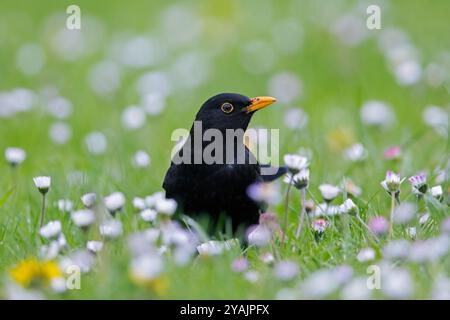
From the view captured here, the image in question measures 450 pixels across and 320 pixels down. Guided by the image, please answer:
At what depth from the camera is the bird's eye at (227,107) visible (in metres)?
4.98

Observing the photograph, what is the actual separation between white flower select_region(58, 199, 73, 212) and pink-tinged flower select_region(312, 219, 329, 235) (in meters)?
1.19

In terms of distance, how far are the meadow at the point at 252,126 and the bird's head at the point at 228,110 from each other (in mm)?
482

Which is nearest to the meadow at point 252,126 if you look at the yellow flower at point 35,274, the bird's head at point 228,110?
the yellow flower at point 35,274

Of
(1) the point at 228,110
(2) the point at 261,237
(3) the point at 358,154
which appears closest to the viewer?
(2) the point at 261,237

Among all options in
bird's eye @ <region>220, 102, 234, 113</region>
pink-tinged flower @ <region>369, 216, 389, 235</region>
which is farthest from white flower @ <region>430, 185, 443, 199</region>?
bird's eye @ <region>220, 102, 234, 113</region>

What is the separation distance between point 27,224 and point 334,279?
1.89 m

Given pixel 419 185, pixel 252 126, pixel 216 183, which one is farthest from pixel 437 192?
pixel 252 126

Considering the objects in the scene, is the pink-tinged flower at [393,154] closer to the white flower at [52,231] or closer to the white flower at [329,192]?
the white flower at [329,192]

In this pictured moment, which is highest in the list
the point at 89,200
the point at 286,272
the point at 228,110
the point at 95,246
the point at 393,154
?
the point at 228,110

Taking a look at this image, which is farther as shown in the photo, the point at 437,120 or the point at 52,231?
the point at 437,120

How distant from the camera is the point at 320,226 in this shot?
432cm

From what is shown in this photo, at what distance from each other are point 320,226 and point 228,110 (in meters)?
0.96

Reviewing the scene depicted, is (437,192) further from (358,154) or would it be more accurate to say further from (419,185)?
(358,154)

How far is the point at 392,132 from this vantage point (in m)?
7.02
